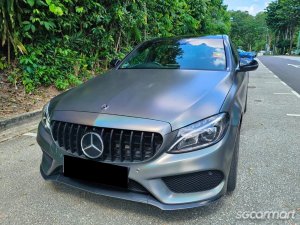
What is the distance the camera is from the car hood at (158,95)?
2414 millimetres

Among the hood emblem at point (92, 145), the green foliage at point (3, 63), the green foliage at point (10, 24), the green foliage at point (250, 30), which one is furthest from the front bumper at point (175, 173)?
the green foliage at point (250, 30)

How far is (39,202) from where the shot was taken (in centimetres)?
278

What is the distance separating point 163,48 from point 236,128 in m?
1.82

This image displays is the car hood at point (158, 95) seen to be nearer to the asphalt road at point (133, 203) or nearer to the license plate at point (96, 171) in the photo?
the license plate at point (96, 171)

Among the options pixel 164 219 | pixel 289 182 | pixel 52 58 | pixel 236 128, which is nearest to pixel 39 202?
pixel 164 219

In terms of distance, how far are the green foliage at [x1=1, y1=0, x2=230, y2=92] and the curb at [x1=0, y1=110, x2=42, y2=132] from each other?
838 mm

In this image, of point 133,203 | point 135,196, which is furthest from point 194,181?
point 133,203

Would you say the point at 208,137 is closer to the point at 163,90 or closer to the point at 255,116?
the point at 163,90

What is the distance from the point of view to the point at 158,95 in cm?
272

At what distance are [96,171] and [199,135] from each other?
0.80 metres

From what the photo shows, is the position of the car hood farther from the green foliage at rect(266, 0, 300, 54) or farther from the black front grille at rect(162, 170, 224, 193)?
the green foliage at rect(266, 0, 300, 54)

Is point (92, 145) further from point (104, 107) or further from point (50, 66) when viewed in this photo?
point (50, 66)

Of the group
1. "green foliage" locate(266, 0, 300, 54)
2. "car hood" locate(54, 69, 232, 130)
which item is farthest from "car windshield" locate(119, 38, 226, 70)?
"green foliage" locate(266, 0, 300, 54)

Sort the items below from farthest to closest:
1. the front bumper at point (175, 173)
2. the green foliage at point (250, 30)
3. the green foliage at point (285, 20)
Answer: the green foliage at point (250, 30) → the green foliage at point (285, 20) → the front bumper at point (175, 173)
